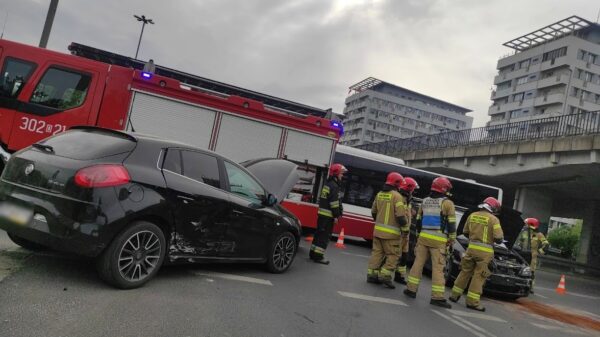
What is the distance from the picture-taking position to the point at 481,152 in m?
25.8

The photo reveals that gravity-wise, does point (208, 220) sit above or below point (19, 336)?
above

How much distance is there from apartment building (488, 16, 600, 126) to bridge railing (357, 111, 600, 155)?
145ft

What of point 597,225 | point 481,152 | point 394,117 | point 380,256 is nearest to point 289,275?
point 380,256

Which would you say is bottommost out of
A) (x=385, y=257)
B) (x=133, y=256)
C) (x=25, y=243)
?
(x=25, y=243)

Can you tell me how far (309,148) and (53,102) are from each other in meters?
5.42

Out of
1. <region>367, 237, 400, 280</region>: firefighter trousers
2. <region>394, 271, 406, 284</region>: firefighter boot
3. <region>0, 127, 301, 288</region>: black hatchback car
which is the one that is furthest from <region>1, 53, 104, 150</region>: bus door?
<region>394, 271, 406, 284</region>: firefighter boot

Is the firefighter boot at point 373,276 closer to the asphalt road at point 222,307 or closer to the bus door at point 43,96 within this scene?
the asphalt road at point 222,307

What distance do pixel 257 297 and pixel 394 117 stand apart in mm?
100807

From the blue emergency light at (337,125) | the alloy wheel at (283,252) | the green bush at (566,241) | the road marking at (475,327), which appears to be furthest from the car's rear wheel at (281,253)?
the green bush at (566,241)

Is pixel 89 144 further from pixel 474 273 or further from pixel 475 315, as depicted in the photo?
pixel 474 273

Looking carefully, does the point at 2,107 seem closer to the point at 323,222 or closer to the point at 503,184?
the point at 323,222

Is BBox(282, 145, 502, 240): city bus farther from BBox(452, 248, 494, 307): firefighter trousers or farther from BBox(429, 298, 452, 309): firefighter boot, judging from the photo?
BBox(429, 298, 452, 309): firefighter boot

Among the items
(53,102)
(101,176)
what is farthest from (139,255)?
(53,102)

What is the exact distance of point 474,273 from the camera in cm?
820
